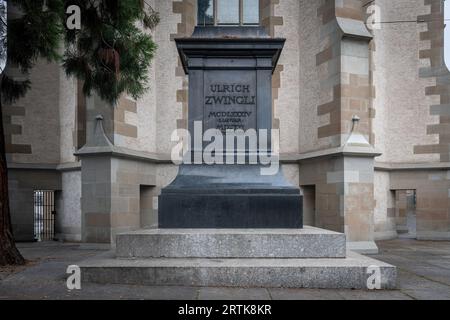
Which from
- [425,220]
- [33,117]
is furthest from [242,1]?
[425,220]

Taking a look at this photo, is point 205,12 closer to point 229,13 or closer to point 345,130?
point 229,13

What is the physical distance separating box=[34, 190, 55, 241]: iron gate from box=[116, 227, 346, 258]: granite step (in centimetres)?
965

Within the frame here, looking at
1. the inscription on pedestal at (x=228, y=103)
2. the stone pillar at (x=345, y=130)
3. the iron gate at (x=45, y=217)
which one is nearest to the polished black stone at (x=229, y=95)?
the inscription on pedestal at (x=228, y=103)

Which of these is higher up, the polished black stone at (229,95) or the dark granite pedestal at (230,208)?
the polished black stone at (229,95)

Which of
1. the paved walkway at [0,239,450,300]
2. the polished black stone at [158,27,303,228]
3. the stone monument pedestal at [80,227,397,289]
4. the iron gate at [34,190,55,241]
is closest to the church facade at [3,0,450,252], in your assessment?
the iron gate at [34,190,55,241]

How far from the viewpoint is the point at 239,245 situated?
5.61 metres

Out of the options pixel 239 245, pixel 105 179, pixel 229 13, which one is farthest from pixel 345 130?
pixel 239 245

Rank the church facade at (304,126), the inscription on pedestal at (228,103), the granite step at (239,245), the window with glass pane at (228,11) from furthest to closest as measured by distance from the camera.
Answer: the window with glass pane at (228,11), the church facade at (304,126), the inscription on pedestal at (228,103), the granite step at (239,245)

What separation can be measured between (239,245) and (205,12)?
980 cm

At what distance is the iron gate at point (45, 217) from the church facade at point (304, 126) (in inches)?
38.1

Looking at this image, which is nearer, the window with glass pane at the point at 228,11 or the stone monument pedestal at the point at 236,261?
the stone monument pedestal at the point at 236,261

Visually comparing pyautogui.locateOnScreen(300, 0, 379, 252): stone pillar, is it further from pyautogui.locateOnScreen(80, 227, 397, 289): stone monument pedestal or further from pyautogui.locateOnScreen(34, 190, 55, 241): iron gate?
pyautogui.locateOnScreen(34, 190, 55, 241): iron gate

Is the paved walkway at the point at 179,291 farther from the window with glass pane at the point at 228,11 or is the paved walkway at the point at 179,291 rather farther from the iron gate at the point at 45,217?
the window with glass pane at the point at 228,11

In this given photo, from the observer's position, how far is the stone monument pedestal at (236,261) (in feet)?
16.7
